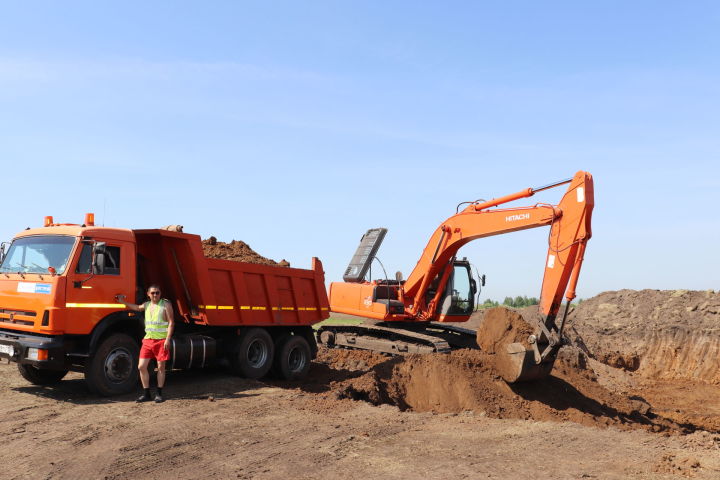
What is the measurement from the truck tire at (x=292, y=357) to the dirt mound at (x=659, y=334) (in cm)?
1057

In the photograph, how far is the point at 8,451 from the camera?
7.32 meters

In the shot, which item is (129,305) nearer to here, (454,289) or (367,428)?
(367,428)

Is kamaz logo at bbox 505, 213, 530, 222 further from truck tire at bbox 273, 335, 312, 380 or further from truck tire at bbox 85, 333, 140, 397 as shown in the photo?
truck tire at bbox 85, 333, 140, 397

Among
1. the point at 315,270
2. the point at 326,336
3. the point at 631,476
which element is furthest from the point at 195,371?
the point at 631,476

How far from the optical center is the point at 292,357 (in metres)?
13.7

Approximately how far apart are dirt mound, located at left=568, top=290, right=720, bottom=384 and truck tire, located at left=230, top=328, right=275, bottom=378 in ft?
38.5

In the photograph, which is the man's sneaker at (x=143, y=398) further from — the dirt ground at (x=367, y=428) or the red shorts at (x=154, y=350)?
the red shorts at (x=154, y=350)

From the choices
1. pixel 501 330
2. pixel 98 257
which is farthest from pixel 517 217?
pixel 98 257

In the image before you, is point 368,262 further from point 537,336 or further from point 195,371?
point 537,336

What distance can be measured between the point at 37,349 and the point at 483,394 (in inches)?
288

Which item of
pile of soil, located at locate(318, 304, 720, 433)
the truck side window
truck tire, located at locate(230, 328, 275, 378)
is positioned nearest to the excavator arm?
pile of soil, located at locate(318, 304, 720, 433)

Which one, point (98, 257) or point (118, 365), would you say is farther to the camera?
point (118, 365)

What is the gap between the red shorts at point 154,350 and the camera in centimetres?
1005

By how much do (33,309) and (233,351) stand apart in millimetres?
3803
